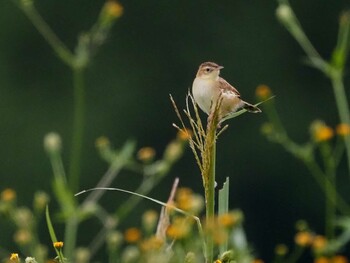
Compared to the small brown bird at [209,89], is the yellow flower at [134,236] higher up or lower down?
higher up

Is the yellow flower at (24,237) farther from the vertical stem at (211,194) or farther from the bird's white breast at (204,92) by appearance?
the bird's white breast at (204,92)

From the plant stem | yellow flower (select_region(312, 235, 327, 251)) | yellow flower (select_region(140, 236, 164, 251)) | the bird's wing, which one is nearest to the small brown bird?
the bird's wing

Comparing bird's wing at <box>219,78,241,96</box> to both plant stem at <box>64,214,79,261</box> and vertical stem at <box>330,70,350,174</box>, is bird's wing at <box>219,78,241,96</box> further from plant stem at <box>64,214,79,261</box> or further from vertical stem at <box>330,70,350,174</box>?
plant stem at <box>64,214,79,261</box>

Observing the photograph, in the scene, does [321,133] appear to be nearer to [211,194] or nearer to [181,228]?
[211,194]

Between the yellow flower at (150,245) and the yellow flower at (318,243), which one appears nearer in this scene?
the yellow flower at (150,245)

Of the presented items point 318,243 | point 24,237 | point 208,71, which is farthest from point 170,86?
point 318,243

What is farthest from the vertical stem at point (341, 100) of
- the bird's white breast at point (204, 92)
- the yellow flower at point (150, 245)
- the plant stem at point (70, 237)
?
the yellow flower at point (150, 245)

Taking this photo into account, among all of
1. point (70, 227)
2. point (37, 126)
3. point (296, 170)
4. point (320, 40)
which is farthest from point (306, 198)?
point (70, 227)

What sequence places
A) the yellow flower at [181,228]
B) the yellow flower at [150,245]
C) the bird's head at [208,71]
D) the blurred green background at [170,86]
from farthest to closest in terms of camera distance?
the blurred green background at [170,86]
the bird's head at [208,71]
the yellow flower at [181,228]
the yellow flower at [150,245]

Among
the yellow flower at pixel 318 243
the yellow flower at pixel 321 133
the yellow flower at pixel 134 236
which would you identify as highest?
the yellow flower at pixel 134 236
